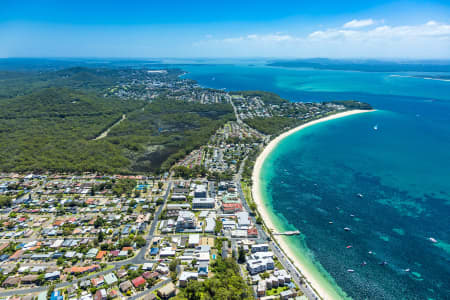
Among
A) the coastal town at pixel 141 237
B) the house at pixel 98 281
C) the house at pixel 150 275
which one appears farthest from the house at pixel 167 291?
the house at pixel 98 281

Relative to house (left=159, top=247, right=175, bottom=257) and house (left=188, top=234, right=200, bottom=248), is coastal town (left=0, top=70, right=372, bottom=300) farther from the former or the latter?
house (left=188, top=234, right=200, bottom=248)

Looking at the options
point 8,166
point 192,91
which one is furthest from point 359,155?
point 192,91

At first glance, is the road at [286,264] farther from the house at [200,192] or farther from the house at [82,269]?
the house at [82,269]

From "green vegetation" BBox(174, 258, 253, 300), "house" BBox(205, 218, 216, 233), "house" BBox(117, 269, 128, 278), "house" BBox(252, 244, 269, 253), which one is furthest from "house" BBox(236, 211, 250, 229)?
"house" BBox(117, 269, 128, 278)

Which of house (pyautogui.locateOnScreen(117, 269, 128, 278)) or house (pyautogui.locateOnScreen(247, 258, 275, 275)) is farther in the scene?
house (pyautogui.locateOnScreen(247, 258, 275, 275))

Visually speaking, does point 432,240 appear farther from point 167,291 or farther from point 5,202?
point 5,202

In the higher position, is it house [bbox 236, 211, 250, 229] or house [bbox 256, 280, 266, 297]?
house [bbox 236, 211, 250, 229]

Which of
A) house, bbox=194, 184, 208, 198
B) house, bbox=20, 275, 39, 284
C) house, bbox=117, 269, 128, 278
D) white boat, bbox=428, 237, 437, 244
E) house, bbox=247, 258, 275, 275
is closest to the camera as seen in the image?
house, bbox=20, 275, 39, 284
